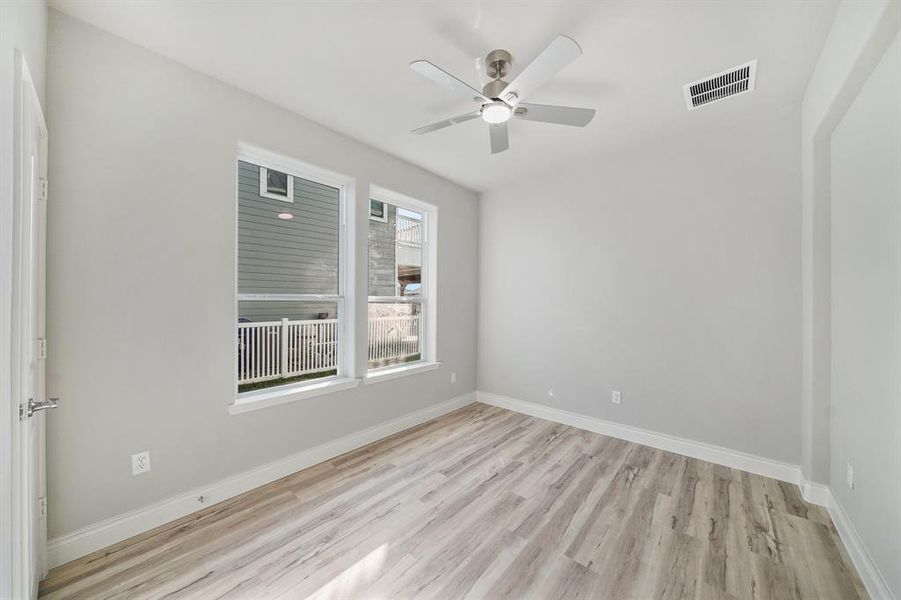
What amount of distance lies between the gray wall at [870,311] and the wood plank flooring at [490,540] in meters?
0.41

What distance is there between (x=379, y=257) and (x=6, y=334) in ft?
8.79

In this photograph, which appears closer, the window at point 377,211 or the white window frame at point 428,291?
the window at point 377,211

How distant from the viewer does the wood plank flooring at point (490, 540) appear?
66.6 inches

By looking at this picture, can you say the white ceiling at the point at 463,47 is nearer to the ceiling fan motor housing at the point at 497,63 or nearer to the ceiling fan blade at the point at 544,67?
the ceiling fan motor housing at the point at 497,63

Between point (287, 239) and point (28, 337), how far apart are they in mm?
1669

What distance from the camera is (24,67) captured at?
1229 mm

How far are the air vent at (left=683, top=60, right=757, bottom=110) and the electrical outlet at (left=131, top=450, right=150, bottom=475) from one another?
13.0 feet

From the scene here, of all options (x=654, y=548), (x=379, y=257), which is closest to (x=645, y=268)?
(x=654, y=548)

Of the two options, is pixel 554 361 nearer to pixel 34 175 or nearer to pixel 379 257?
pixel 379 257

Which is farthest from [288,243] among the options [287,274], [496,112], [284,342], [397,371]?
[496,112]

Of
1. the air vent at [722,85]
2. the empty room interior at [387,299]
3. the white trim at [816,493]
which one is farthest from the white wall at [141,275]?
the white trim at [816,493]

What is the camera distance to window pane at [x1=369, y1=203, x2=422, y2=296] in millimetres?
3584

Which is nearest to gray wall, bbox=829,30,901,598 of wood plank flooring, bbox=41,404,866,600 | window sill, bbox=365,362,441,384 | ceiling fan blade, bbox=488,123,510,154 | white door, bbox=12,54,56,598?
wood plank flooring, bbox=41,404,866,600

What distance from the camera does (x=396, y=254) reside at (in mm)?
3816
